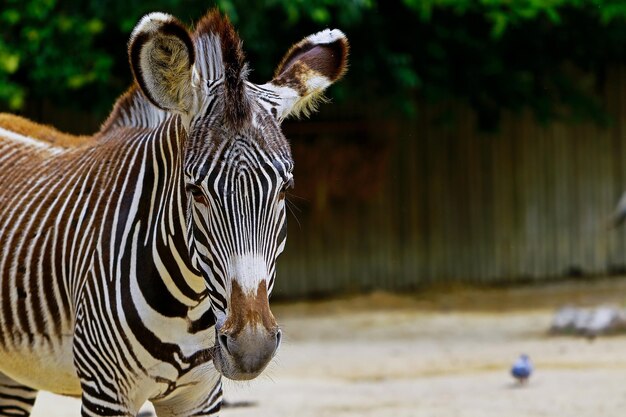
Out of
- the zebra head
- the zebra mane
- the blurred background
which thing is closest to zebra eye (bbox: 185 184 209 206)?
the zebra head

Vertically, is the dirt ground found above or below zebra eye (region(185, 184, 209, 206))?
below

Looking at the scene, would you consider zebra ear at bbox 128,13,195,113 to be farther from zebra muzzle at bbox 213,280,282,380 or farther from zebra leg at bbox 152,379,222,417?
zebra leg at bbox 152,379,222,417

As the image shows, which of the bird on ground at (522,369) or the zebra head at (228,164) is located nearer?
the zebra head at (228,164)

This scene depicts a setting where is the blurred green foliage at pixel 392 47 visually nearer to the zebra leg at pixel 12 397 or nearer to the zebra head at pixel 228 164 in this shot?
the zebra leg at pixel 12 397

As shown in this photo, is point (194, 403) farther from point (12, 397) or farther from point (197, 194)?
point (12, 397)

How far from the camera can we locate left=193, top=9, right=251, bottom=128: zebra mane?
3.38 meters

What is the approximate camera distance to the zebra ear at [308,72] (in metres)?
3.63

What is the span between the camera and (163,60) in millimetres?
3445

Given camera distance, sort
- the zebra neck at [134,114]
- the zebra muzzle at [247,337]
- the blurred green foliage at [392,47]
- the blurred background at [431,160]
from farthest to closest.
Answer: the blurred green foliage at [392,47], the blurred background at [431,160], the zebra neck at [134,114], the zebra muzzle at [247,337]

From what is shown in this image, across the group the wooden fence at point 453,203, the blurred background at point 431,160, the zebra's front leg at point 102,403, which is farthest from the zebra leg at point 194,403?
the wooden fence at point 453,203

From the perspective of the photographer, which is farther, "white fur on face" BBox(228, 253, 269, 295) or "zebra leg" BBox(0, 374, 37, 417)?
"zebra leg" BBox(0, 374, 37, 417)

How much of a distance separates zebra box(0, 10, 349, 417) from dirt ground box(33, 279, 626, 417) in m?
0.82

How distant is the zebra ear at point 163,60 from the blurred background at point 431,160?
18.5ft

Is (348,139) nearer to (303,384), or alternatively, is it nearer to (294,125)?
(294,125)
